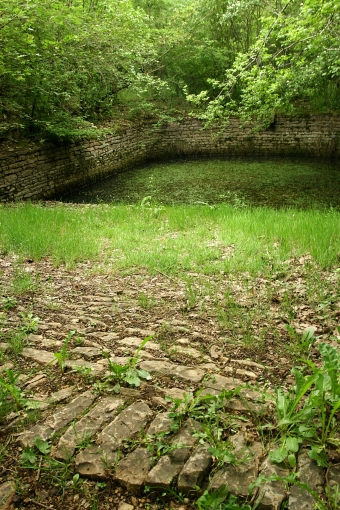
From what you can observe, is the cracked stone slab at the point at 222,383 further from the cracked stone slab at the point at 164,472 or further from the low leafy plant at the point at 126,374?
the cracked stone slab at the point at 164,472

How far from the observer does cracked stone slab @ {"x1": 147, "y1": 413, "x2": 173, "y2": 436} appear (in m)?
1.85

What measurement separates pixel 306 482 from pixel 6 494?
1375 mm

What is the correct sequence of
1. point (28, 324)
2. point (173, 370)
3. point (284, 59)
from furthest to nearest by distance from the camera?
point (284, 59) < point (28, 324) < point (173, 370)

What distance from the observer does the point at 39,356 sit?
2.64 m

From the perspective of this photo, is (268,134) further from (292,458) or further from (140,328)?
(292,458)

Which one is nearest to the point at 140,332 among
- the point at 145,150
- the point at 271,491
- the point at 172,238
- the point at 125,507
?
the point at 125,507

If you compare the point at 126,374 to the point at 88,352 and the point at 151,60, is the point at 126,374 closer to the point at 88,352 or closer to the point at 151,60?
the point at 88,352

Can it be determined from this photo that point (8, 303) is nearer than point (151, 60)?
Yes

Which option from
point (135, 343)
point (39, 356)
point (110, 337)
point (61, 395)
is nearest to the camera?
point (61, 395)

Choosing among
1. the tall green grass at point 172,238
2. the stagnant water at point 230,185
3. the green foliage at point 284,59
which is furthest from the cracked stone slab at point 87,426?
the green foliage at point 284,59

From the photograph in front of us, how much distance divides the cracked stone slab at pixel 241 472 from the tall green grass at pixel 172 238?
2675mm

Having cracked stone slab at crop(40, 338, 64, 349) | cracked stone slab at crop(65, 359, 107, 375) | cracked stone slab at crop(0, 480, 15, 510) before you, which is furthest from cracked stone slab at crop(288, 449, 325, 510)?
cracked stone slab at crop(40, 338, 64, 349)

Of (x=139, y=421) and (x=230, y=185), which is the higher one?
(x=139, y=421)

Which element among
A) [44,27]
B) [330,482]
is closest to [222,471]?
[330,482]
